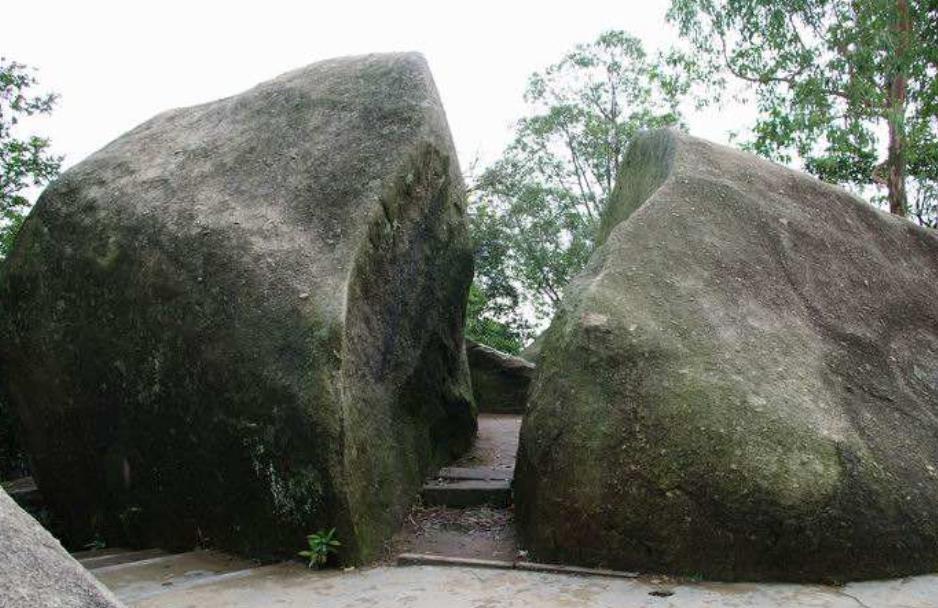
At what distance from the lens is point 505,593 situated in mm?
4012

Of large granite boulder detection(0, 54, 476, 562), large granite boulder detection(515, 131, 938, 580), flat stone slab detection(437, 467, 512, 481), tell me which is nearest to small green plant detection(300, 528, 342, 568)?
large granite boulder detection(0, 54, 476, 562)

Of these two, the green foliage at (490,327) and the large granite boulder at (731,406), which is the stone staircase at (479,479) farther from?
the green foliage at (490,327)

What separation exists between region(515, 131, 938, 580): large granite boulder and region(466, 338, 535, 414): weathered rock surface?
4965mm

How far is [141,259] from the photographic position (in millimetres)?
5465

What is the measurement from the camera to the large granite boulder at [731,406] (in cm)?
411

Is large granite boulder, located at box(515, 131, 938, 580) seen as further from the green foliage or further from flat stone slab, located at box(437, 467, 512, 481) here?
the green foliage

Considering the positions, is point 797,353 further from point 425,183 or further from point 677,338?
point 425,183

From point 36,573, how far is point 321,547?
2.58 metres

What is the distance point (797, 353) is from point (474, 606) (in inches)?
91.4

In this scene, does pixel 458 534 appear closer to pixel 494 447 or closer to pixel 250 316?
pixel 250 316

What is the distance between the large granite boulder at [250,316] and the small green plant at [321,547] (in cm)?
5

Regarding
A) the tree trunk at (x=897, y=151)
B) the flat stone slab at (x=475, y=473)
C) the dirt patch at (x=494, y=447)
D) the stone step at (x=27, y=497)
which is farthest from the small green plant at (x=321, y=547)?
the tree trunk at (x=897, y=151)

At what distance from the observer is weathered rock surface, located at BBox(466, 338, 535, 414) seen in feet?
33.8

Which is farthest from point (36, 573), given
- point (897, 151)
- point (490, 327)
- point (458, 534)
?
point (490, 327)
